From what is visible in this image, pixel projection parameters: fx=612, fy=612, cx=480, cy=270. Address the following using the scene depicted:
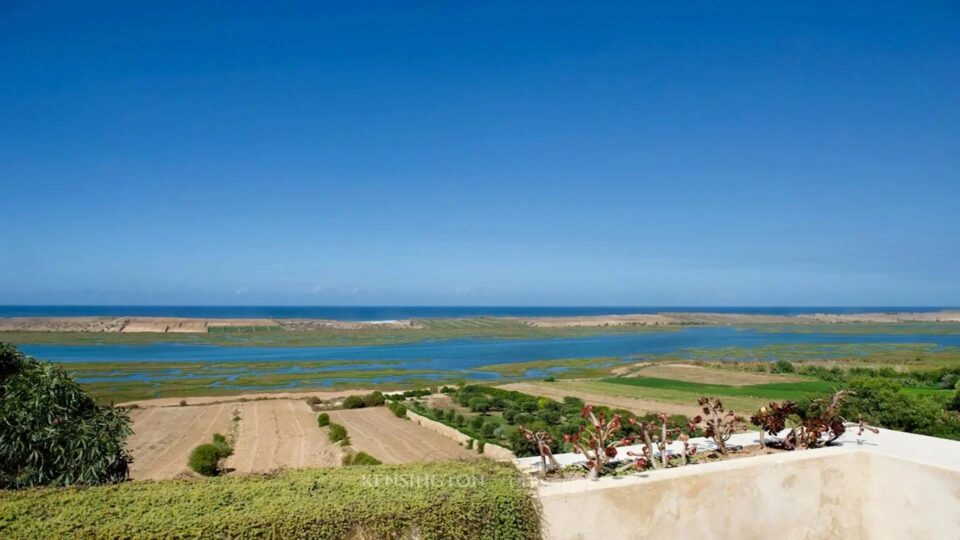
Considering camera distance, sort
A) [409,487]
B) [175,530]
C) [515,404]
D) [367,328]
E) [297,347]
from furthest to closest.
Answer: [367,328] < [297,347] < [515,404] < [409,487] < [175,530]

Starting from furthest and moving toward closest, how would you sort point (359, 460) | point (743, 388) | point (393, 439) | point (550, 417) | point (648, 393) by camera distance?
point (743, 388), point (648, 393), point (550, 417), point (393, 439), point (359, 460)

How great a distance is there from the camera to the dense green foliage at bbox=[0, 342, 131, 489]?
7840 mm

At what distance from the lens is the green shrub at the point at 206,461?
68.9 feet

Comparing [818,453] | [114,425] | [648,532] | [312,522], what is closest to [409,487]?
[312,522]

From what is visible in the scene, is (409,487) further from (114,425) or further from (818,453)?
(114,425)

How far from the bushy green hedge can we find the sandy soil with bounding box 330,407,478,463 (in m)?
16.8

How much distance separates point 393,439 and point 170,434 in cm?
1083

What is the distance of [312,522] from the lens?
13.9 ft

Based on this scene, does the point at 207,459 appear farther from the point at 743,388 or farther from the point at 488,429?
the point at 743,388

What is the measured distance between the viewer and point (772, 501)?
5668mm

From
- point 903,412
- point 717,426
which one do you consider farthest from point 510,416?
point 717,426

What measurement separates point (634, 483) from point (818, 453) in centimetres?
227

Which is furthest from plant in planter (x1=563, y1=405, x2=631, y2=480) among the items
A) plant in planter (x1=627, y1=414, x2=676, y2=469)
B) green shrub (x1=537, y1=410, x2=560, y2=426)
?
green shrub (x1=537, y1=410, x2=560, y2=426)

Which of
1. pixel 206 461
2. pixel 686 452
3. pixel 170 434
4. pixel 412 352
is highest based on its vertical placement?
pixel 686 452
